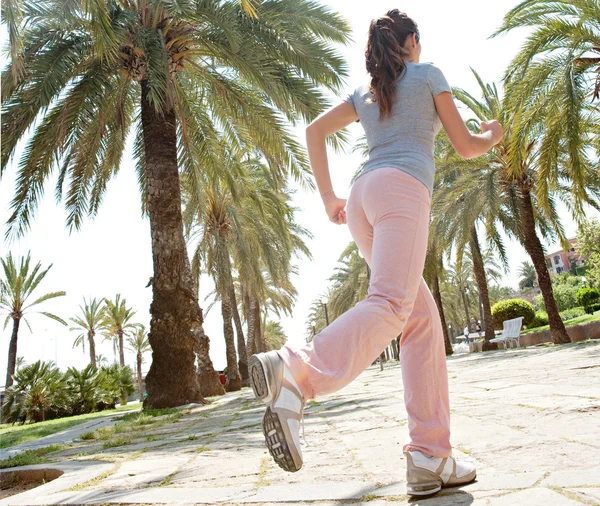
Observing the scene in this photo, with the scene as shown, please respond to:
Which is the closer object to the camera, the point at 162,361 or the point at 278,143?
the point at 162,361

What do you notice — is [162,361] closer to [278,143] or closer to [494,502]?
[278,143]

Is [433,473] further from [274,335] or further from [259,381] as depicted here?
[274,335]

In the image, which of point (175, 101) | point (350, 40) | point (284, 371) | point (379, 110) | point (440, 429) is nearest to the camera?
point (284, 371)

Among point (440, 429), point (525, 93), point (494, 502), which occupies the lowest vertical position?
point (494, 502)

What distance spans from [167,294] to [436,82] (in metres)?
8.63

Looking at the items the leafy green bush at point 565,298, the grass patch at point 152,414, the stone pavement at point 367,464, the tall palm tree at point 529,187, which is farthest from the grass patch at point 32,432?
the leafy green bush at point 565,298

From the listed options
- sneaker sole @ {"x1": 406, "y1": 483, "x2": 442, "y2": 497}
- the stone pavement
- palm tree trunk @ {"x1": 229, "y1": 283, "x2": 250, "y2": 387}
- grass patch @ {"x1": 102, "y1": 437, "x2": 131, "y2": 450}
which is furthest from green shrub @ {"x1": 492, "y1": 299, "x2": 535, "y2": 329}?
sneaker sole @ {"x1": 406, "y1": 483, "x2": 442, "y2": 497}

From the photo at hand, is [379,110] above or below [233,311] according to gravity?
below

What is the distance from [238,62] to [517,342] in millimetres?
Result: 16311

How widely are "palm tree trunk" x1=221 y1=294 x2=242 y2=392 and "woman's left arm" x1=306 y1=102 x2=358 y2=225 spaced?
1938 cm

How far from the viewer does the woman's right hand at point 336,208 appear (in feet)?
8.80

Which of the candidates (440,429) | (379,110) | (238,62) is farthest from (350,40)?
(440,429)

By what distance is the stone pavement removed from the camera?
6.66 ft

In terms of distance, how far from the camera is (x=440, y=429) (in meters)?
2.21
